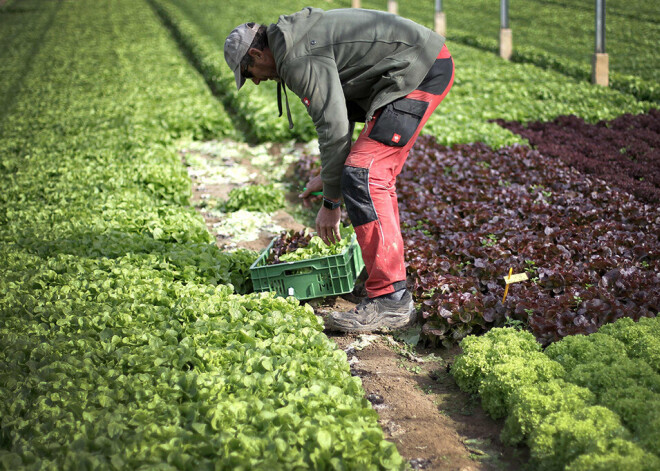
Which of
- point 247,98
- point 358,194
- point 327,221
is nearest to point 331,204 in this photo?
point 327,221

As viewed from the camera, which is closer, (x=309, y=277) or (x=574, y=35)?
(x=309, y=277)

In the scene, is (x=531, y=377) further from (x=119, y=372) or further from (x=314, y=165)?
(x=314, y=165)

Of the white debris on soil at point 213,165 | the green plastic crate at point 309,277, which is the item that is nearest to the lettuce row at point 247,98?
the white debris on soil at point 213,165

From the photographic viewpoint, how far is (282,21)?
3.64 meters

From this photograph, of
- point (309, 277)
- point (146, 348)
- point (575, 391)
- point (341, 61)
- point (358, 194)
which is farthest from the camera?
point (309, 277)

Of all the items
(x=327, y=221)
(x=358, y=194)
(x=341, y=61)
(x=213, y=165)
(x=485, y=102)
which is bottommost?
(x=213, y=165)

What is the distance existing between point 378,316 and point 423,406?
906mm

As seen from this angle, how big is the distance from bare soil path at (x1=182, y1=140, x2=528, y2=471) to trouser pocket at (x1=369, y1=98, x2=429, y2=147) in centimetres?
139

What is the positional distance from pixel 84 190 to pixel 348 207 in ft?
13.8

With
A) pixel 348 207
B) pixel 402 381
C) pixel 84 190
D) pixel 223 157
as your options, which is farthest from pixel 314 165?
pixel 402 381

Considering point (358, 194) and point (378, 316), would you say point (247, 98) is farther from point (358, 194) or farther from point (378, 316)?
point (378, 316)

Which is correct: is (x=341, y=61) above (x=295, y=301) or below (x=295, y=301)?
above

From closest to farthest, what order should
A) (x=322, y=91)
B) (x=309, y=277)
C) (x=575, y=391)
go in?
(x=575, y=391) < (x=322, y=91) < (x=309, y=277)

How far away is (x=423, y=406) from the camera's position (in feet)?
10.9
